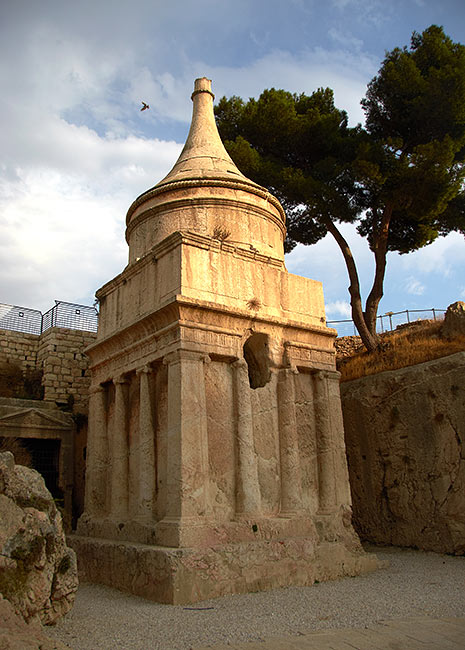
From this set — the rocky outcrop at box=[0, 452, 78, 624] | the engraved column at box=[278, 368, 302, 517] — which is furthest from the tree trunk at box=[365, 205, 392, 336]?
the rocky outcrop at box=[0, 452, 78, 624]

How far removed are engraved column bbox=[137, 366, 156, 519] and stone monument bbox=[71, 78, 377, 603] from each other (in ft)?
0.08

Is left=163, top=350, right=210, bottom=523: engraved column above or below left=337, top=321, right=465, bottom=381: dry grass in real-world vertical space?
below

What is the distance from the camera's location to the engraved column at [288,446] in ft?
28.9

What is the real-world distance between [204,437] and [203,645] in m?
3.25

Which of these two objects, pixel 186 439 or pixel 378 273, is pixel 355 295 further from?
pixel 186 439

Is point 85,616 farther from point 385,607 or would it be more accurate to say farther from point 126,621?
point 385,607

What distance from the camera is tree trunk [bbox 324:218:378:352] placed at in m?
15.9

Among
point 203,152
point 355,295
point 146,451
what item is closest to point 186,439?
point 146,451

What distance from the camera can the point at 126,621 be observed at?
19.6 ft

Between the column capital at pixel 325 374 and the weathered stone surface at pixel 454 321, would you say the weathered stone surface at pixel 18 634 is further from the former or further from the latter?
the weathered stone surface at pixel 454 321

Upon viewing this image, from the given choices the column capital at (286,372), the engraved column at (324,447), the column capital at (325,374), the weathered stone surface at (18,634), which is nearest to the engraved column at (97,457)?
the column capital at (286,372)

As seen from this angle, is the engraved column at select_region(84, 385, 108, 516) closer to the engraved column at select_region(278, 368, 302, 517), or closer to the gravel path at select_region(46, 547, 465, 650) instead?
the gravel path at select_region(46, 547, 465, 650)

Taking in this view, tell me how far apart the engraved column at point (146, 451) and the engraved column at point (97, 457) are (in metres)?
1.26

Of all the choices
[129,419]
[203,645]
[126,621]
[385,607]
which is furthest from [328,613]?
[129,419]
